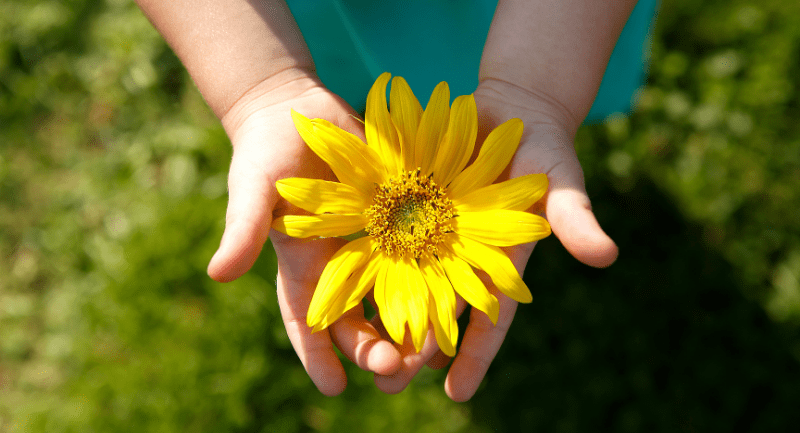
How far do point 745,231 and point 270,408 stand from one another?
244 centimetres

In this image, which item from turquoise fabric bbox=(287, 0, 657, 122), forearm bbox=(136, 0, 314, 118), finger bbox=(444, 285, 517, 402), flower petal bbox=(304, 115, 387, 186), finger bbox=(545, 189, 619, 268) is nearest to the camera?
finger bbox=(545, 189, 619, 268)

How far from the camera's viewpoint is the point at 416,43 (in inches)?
75.0

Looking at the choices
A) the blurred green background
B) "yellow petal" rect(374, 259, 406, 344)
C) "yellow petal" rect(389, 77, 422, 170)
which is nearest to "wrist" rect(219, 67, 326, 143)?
"yellow petal" rect(389, 77, 422, 170)

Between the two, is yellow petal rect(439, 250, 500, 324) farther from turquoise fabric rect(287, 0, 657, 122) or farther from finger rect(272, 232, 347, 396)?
turquoise fabric rect(287, 0, 657, 122)

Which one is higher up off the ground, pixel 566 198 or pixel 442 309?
pixel 566 198

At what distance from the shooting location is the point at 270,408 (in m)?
2.39

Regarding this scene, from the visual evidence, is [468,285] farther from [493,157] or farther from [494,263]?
[493,157]

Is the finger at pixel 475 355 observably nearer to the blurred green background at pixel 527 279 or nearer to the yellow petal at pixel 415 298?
the yellow petal at pixel 415 298

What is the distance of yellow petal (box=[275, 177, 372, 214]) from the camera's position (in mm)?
1360

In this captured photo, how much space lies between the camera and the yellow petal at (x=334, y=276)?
4.50 ft

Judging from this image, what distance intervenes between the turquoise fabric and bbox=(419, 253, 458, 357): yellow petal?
877mm

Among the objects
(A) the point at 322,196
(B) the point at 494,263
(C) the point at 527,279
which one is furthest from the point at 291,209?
(C) the point at 527,279

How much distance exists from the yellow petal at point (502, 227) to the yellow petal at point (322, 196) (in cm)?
30

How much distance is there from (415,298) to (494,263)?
0.23 meters
